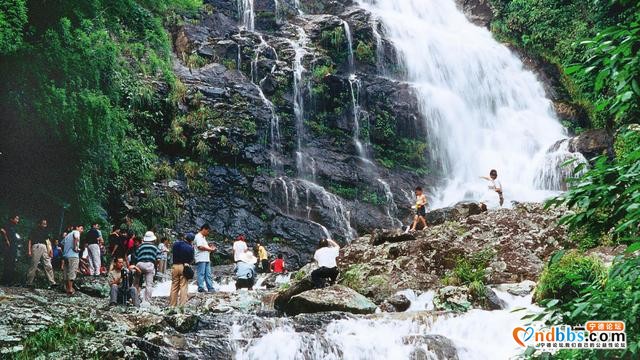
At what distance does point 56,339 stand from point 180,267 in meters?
2.95

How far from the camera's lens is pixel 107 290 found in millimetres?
12758

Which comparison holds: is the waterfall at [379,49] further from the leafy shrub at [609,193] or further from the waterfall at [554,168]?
the leafy shrub at [609,193]

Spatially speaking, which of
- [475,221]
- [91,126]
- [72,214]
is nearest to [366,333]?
[475,221]

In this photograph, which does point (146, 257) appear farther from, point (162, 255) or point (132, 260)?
point (162, 255)

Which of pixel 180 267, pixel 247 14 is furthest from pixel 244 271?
pixel 247 14

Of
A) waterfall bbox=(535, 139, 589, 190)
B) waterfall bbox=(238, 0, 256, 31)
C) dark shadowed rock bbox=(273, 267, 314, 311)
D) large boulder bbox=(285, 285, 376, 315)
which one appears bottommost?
large boulder bbox=(285, 285, 376, 315)

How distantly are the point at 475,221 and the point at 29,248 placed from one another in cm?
1081

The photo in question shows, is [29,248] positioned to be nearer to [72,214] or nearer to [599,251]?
[72,214]

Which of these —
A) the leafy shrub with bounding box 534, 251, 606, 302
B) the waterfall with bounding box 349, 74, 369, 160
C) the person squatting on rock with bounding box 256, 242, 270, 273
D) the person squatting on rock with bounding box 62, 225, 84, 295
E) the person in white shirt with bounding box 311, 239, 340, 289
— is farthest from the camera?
the waterfall with bounding box 349, 74, 369, 160

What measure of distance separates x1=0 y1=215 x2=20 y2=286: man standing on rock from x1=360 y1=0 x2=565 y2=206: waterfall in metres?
17.2

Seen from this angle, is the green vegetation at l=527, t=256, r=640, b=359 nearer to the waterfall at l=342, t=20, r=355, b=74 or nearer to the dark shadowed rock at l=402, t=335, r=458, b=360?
the dark shadowed rock at l=402, t=335, r=458, b=360

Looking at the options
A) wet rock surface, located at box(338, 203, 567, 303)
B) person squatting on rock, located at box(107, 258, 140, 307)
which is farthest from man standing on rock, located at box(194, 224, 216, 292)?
wet rock surface, located at box(338, 203, 567, 303)

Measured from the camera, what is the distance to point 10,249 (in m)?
12.5

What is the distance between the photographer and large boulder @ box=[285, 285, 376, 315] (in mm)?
9734
